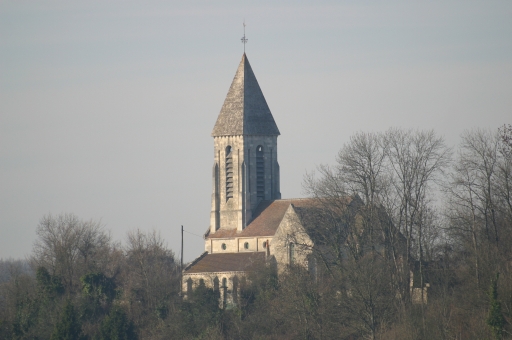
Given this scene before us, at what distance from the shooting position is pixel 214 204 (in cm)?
7562

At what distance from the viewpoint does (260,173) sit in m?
75.6

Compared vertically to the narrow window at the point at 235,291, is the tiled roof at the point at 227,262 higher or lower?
higher

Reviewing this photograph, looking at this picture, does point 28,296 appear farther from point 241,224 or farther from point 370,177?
point 370,177

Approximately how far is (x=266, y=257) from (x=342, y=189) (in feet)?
33.7

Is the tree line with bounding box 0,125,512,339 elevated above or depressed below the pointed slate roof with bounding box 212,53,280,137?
below

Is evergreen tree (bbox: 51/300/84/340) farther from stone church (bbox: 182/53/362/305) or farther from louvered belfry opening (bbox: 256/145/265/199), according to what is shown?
louvered belfry opening (bbox: 256/145/265/199)

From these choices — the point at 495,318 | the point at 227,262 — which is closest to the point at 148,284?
the point at 227,262

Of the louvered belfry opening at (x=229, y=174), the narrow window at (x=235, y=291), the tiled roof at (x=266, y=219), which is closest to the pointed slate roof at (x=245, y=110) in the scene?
the louvered belfry opening at (x=229, y=174)

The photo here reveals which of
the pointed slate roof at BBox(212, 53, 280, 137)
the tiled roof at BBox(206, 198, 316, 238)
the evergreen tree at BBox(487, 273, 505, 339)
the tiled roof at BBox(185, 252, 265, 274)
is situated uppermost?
the pointed slate roof at BBox(212, 53, 280, 137)

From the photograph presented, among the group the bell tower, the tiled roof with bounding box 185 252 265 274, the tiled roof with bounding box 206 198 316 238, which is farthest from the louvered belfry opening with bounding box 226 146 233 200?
the tiled roof with bounding box 185 252 265 274

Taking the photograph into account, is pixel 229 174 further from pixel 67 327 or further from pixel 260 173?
pixel 67 327

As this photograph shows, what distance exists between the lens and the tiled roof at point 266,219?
72625mm

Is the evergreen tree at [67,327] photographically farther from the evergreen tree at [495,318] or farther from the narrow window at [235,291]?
the evergreen tree at [495,318]

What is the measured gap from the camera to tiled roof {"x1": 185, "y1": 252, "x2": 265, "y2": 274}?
230ft
